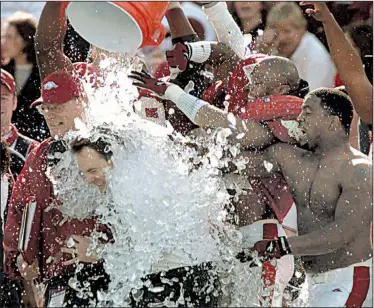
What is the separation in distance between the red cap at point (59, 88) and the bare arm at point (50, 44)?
3 centimetres

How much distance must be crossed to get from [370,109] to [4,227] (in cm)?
107

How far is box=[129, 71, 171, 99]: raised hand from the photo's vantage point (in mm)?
2500

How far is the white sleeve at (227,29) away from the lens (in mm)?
2508

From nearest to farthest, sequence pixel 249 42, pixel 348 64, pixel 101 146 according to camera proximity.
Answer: pixel 101 146 → pixel 348 64 → pixel 249 42

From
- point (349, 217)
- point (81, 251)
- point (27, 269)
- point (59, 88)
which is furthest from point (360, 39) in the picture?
point (27, 269)

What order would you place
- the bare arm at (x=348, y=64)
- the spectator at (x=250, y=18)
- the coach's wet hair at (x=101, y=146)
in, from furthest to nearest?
1. the spectator at (x=250, y=18)
2. the bare arm at (x=348, y=64)
3. the coach's wet hair at (x=101, y=146)

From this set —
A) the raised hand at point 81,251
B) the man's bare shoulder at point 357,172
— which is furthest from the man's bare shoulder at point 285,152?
the raised hand at point 81,251

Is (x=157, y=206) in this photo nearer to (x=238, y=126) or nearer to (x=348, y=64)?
(x=238, y=126)

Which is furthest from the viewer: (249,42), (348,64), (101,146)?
(249,42)

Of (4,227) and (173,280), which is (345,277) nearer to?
(173,280)

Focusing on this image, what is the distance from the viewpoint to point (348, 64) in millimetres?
2432

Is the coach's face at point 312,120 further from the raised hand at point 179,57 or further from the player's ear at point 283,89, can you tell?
the raised hand at point 179,57

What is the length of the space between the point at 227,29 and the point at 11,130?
69 centimetres

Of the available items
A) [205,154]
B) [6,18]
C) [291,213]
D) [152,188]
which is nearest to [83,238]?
[152,188]
